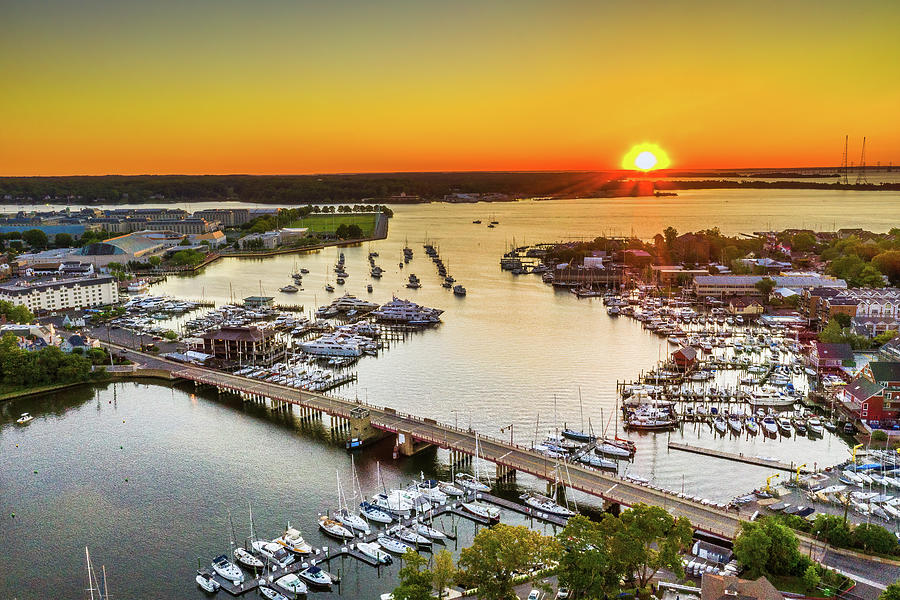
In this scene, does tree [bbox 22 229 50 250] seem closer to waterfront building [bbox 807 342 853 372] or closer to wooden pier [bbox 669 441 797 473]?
wooden pier [bbox 669 441 797 473]

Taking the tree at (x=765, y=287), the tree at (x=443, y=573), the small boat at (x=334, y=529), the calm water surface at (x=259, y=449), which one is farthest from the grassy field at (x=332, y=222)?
the tree at (x=443, y=573)

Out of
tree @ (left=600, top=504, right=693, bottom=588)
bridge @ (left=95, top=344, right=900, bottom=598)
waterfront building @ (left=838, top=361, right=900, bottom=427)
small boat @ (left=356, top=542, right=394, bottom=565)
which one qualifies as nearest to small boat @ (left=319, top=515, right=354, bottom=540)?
small boat @ (left=356, top=542, right=394, bottom=565)

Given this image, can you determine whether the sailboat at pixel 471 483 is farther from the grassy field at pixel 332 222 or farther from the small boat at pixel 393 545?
the grassy field at pixel 332 222

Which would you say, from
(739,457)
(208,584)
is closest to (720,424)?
(739,457)

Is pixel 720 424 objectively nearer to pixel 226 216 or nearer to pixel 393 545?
pixel 393 545

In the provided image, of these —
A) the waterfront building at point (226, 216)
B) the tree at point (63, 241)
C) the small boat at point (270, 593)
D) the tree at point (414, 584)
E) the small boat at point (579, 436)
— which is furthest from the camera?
the waterfront building at point (226, 216)

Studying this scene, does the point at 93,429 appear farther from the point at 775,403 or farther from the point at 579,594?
the point at 775,403
